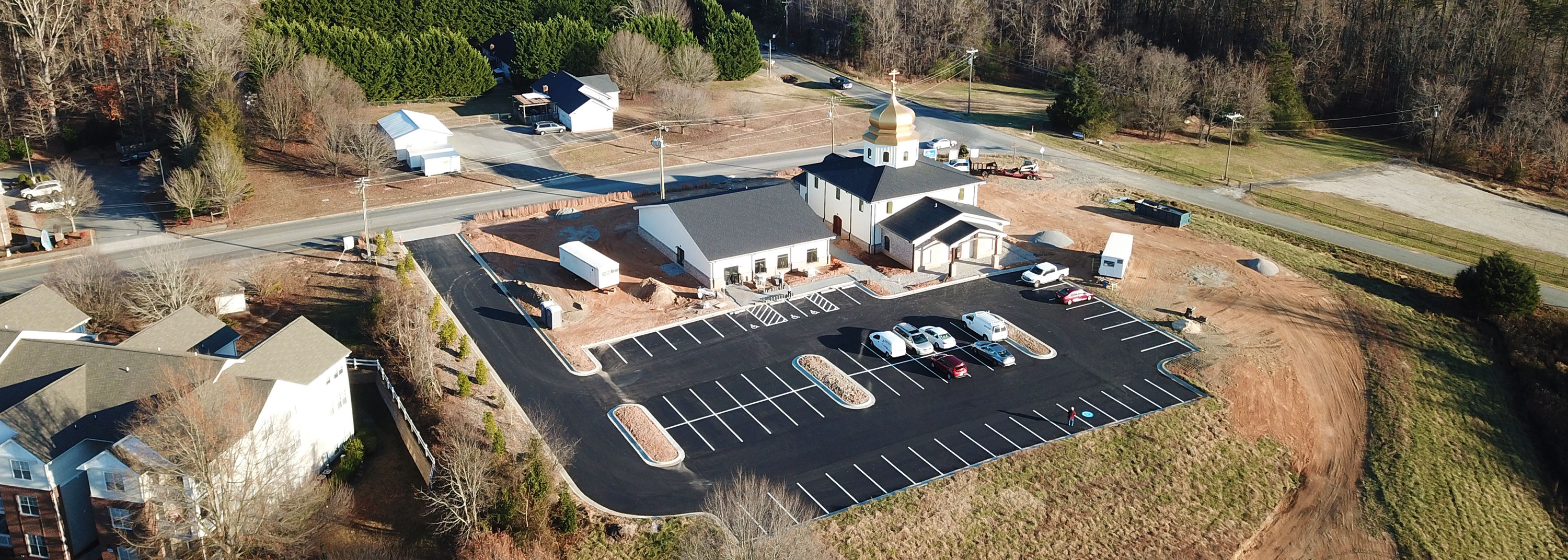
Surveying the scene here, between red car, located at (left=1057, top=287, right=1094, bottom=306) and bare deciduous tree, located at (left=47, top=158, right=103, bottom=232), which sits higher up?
bare deciduous tree, located at (left=47, top=158, right=103, bottom=232)

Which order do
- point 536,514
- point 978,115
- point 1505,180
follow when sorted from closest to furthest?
point 536,514, point 1505,180, point 978,115

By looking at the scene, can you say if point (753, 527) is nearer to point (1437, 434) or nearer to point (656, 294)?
point (656, 294)

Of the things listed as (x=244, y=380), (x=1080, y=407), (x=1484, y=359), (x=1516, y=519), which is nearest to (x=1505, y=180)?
(x=1484, y=359)

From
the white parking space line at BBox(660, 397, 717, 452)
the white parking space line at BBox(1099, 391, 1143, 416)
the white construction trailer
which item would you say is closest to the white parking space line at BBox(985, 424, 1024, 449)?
the white parking space line at BBox(1099, 391, 1143, 416)

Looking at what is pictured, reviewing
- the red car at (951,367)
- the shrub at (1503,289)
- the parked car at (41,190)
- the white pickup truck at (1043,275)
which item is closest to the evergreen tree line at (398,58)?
the parked car at (41,190)

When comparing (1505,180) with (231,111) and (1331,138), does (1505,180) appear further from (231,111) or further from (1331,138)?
(231,111)

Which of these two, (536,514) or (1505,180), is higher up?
(1505,180)

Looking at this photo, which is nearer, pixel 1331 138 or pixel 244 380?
pixel 244 380

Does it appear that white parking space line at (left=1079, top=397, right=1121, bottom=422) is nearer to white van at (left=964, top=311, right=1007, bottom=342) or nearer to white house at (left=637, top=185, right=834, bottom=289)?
white van at (left=964, top=311, right=1007, bottom=342)

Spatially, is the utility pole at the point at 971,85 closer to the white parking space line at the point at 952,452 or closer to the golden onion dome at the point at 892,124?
the golden onion dome at the point at 892,124
